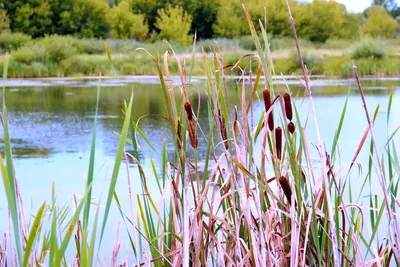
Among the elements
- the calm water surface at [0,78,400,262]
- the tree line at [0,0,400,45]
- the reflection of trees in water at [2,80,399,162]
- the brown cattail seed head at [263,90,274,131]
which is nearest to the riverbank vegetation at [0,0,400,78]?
the tree line at [0,0,400,45]

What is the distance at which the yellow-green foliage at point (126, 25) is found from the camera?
2027 cm

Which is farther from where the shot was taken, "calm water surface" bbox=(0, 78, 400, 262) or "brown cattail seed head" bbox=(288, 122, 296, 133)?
"calm water surface" bbox=(0, 78, 400, 262)

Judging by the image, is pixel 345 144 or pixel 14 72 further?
pixel 14 72

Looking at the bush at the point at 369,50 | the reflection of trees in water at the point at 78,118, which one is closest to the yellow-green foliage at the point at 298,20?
the bush at the point at 369,50

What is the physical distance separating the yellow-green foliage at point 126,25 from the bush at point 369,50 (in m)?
10.0

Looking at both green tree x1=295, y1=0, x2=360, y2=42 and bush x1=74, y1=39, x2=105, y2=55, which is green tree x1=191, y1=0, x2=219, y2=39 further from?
bush x1=74, y1=39, x2=105, y2=55

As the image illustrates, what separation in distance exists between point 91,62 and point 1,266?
470 inches

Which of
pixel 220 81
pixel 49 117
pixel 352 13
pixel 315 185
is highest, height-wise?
pixel 352 13

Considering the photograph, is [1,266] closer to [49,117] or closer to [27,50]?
[49,117]

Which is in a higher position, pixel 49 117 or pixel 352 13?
pixel 352 13

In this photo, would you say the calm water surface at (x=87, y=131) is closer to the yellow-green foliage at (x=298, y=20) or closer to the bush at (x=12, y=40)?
the bush at (x=12, y=40)

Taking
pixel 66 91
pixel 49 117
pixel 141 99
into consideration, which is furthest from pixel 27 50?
pixel 49 117

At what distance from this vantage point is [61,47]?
13227mm

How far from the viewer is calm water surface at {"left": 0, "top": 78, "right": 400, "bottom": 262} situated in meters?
2.46
